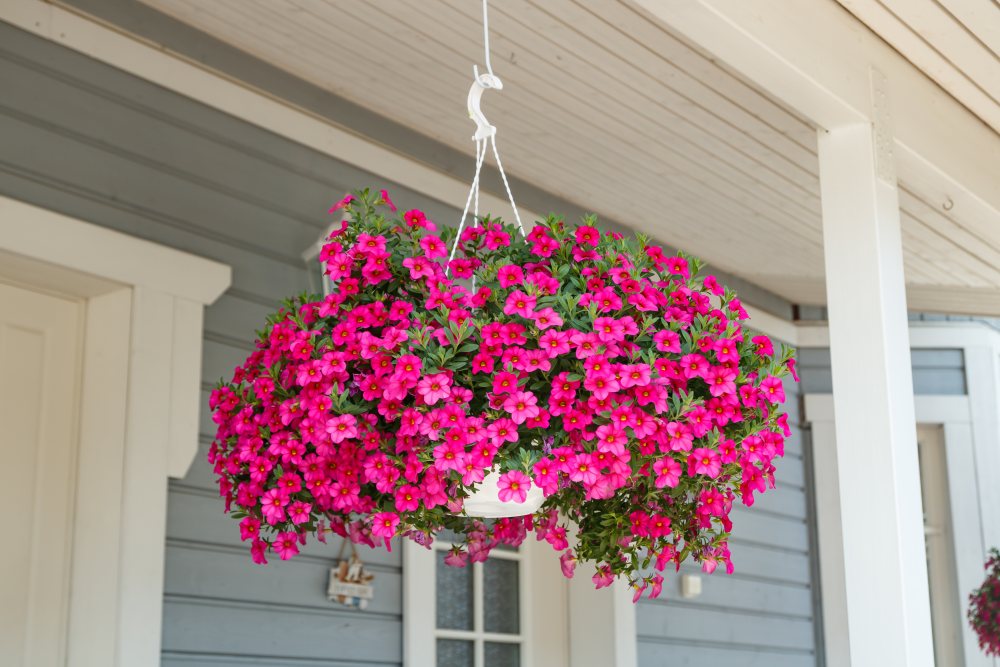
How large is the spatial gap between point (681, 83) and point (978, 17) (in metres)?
0.86

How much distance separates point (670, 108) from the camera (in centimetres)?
380

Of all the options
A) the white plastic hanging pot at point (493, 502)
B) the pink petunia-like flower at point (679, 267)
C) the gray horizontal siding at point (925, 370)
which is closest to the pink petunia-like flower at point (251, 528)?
the white plastic hanging pot at point (493, 502)

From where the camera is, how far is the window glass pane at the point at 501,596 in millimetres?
4410

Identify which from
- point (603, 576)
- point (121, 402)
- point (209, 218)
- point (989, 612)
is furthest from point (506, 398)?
point (989, 612)

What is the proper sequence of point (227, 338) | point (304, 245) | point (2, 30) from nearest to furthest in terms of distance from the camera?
point (2, 30) → point (227, 338) → point (304, 245)

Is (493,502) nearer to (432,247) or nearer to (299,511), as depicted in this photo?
(299,511)

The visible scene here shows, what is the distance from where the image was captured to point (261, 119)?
3.74m

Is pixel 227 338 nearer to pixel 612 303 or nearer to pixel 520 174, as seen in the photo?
pixel 520 174

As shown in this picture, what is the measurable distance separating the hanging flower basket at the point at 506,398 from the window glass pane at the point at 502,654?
2.24 metres

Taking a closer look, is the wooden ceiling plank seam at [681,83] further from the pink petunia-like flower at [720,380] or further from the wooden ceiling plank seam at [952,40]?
the pink petunia-like flower at [720,380]

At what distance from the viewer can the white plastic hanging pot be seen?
1.99 m

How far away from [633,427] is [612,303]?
0.21 metres

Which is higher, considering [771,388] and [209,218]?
[209,218]

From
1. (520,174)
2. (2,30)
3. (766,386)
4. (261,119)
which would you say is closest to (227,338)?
(261,119)
